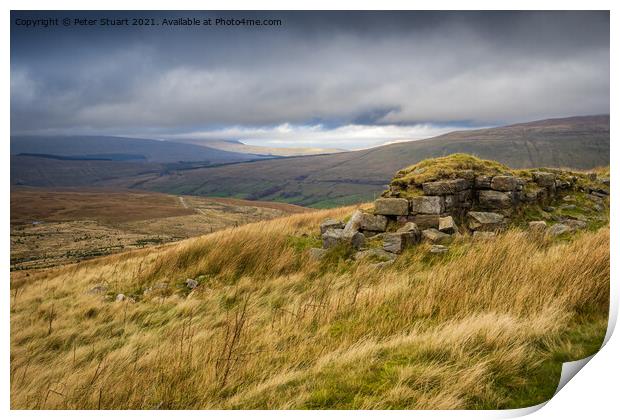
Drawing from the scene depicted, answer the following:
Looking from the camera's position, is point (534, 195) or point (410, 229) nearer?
point (410, 229)

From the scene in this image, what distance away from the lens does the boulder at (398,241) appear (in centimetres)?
635

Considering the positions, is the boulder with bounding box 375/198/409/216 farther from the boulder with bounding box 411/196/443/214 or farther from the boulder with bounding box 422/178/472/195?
the boulder with bounding box 422/178/472/195

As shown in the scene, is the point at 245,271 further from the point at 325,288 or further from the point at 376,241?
the point at 376,241

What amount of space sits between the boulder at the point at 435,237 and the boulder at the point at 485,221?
108cm

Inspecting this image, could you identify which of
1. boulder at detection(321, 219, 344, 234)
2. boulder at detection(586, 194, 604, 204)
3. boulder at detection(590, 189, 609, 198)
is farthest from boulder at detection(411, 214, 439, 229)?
boulder at detection(590, 189, 609, 198)

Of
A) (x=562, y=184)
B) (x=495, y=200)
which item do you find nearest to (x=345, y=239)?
(x=495, y=200)

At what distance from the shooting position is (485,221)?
7.33m

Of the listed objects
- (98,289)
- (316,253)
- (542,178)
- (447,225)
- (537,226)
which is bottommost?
(98,289)

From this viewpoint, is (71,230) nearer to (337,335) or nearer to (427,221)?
(337,335)

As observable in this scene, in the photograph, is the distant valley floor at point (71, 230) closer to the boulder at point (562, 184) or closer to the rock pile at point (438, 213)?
the rock pile at point (438, 213)

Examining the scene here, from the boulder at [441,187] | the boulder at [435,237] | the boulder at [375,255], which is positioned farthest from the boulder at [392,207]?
the boulder at [375,255]

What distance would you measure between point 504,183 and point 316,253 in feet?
15.3

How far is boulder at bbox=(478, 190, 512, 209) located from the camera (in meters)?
7.89

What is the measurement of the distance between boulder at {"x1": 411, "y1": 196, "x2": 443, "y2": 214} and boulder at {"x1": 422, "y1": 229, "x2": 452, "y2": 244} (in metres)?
0.49
